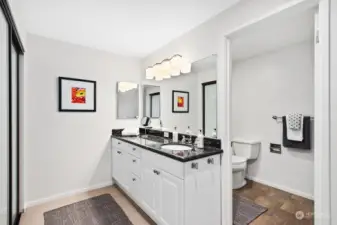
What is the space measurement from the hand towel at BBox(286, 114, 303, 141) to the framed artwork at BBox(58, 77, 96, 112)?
2.90 m

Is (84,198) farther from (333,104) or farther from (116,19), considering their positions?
(333,104)

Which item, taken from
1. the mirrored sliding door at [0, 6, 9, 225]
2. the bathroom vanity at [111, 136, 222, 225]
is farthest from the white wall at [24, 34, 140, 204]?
the bathroom vanity at [111, 136, 222, 225]

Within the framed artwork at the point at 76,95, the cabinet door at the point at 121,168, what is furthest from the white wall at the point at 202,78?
the framed artwork at the point at 76,95

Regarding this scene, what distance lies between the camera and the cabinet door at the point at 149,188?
5.86 feet

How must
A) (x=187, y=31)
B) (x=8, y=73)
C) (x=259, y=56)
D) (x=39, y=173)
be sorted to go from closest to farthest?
1. (x=8, y=73)
2. (x=187, y=31)
3. (x=39, y=173)
4. (x=259, y=56)

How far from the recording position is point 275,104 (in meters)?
2.75

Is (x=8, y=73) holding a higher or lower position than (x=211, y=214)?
higher

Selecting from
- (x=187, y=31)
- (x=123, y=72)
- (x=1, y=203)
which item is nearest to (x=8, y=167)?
(x=1, y=203)

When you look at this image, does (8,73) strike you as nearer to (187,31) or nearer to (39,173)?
(39,173)

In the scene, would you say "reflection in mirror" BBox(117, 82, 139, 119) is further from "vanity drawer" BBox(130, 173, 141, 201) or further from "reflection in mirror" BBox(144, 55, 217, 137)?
"vanity drawer" BBox(130, 173, 141, 201)

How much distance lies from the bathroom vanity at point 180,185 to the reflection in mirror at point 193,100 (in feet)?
1.35

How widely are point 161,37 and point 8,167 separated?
216 centimetres

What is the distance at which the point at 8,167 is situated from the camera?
149 centimetres

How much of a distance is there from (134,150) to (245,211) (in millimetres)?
1525
